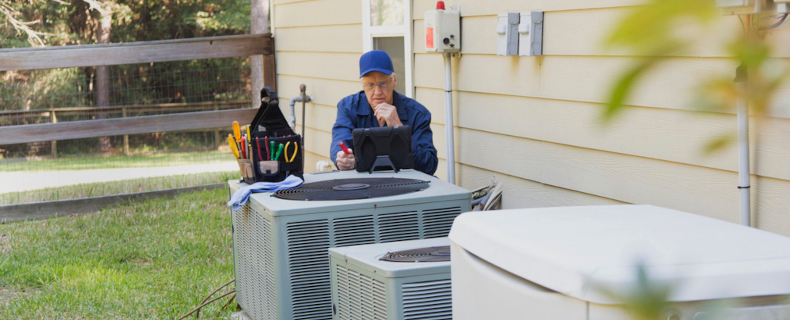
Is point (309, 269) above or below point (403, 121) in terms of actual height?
below

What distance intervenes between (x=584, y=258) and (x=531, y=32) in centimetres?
185

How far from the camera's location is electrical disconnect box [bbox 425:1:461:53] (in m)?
3.36

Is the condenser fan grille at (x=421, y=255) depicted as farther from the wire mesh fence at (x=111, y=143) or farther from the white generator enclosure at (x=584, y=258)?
the wire mesh fence at (x=111, y=143)

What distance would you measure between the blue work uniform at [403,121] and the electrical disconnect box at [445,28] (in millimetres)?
302

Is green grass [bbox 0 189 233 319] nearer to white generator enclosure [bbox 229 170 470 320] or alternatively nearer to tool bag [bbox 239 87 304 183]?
tool bag [bbox 239 87 304 183]

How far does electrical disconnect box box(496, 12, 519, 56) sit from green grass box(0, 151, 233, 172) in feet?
23.2

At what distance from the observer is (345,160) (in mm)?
3227

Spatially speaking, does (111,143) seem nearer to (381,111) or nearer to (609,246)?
(381,111)

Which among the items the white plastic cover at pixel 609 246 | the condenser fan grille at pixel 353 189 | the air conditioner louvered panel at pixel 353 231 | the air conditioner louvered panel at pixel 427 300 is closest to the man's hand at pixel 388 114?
the condenser fan grille at pixel 353 189

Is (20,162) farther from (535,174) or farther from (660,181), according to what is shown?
(660,181)

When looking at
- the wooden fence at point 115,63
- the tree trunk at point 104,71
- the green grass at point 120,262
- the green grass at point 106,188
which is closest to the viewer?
the green grass at point 120,262

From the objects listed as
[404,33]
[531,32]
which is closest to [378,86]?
[404,33]

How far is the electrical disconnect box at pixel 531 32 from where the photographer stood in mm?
2797

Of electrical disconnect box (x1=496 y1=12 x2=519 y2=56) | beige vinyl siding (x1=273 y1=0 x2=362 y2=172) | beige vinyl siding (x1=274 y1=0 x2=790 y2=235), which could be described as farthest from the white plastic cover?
beige vinyl siding (x1=273 y1=0 x2=362 y2=172)
